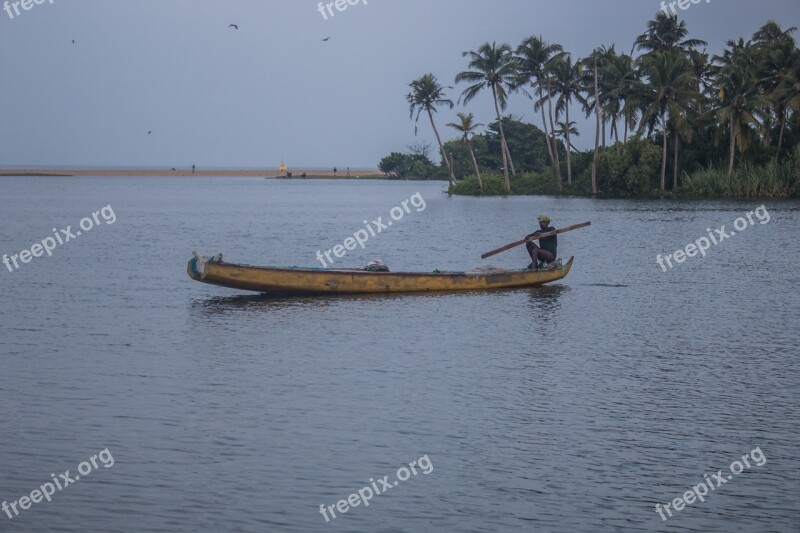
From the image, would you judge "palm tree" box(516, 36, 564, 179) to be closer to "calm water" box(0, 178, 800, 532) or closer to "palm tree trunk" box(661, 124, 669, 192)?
"palm tree trunk" box(661, 124, 669, 192)

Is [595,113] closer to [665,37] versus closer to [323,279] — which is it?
[665,37]

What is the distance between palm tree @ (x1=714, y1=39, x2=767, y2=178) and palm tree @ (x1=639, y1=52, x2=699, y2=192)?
7.23ft

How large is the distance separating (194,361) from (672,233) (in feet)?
114

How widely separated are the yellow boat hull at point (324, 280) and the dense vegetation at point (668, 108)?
155ft

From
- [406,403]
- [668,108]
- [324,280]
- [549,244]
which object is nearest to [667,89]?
[668,108]

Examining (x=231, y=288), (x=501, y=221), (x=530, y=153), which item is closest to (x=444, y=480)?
(x=231, y=288)

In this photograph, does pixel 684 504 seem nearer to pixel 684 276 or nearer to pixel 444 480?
pixel 444 480

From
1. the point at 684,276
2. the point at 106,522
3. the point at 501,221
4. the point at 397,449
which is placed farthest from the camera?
the point at 501,221

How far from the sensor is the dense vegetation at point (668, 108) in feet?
231

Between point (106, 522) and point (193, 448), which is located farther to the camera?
point (193, 448)

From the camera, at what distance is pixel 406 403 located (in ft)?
51.1

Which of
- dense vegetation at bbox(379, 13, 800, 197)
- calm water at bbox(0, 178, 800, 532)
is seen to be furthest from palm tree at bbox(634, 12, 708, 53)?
calm water at bbox(0, 178, 800, 532)

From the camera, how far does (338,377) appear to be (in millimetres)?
A: 17453

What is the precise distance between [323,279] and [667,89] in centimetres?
5092
